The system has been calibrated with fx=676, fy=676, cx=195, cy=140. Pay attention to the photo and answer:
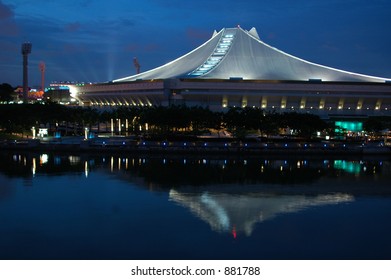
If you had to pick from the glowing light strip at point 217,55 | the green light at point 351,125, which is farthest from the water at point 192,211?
the glowing light strip at point 217,55

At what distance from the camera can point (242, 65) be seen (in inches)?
1844

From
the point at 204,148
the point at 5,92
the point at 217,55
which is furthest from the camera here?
the point at 5,92

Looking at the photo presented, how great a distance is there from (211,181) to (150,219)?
19.7 ft

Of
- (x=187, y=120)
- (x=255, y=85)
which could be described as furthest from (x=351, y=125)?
(x=187, y=120)

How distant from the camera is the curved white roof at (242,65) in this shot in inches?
1770

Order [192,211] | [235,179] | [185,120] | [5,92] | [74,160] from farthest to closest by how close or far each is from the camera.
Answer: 1. [5,92]
2. [185,120]
3. [74,160]
4. [235,179]
5. [192,211]

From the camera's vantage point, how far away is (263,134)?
37594 mm

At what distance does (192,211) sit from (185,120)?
845 inches

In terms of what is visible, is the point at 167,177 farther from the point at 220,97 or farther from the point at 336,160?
the point at 220,97

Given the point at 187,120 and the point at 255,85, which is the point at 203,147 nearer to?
the point at 187,120

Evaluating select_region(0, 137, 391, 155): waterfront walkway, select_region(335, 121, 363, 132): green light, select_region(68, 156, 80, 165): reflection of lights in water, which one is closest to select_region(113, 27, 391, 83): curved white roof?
select_region(335, 121, 363, 132): green light

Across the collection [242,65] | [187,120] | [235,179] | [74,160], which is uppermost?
[242,65]

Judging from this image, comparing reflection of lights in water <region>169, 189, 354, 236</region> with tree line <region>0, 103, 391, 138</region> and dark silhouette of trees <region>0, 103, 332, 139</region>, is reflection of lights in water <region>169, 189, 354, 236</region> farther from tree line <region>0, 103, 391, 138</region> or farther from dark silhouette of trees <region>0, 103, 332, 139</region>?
tree line <region>0, 103, 391, 138</region>
